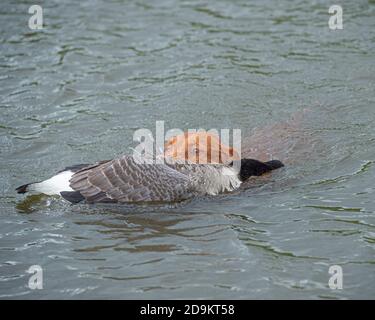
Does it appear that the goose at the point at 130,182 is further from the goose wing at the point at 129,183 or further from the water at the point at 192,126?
the water at the point at 192,126

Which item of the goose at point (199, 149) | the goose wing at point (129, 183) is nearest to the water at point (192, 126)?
the goose wing at point (129, 183)

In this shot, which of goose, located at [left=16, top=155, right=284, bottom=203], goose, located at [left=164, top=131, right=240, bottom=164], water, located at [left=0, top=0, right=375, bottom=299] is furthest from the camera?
goose, located at [left=164, top=131, right=240, bottom=164]

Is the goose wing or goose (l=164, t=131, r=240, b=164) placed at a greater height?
goose (l=164, t=131, r=240, b=164)

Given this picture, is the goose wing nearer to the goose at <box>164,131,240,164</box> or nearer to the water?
the water

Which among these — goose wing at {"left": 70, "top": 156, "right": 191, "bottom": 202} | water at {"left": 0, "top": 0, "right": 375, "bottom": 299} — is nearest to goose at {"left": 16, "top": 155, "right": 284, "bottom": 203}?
goose wing at {"left": 70, "top": 156, "right": 191, "bottom": 202}

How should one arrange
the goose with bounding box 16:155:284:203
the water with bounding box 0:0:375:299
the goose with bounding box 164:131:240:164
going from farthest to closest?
the goose with bounding box 164:131:240:164
the goose with bounding box 16:155:284:203
the water with bounding box 0:0:375:299

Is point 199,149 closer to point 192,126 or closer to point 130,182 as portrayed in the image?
point 130,182

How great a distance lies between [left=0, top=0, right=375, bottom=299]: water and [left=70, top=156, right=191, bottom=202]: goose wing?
0.15 m

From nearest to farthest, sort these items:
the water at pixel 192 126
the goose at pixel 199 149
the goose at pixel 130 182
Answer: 1. the water at pixel 192 126
2. the goose at pixel 130 182
3. the goose at pixel 199 149

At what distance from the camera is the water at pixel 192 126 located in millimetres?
6465

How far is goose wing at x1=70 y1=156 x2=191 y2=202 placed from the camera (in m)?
7.82

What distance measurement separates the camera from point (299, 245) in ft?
22.4

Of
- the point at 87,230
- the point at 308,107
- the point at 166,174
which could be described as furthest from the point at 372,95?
the point at 87,230

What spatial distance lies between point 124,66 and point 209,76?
5.19 feet
